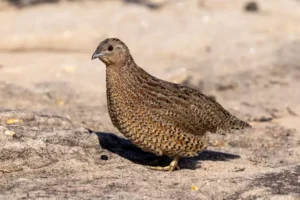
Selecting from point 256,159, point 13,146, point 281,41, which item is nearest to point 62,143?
point 13,146

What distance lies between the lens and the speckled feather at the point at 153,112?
7.79 m

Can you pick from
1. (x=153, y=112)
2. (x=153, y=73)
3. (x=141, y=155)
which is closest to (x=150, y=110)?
(x=153, y=112)

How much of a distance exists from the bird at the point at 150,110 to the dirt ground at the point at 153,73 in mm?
306

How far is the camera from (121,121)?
25.5ft

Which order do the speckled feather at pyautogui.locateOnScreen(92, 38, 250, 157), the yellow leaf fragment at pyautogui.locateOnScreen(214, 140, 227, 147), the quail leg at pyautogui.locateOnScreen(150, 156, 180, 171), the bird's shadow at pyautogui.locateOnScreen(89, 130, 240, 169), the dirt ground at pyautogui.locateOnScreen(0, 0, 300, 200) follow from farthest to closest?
the yellow leaf fragment at pyautogui.locateOnScreen(214, 140, 227, 147) < the bird's shadow at pyautogui.locateOnScreen(89, 130, 240, 169) < the quail leg at pyautogui.locateOnScreen(150, 156, 180, 171) < the speckled feather at pyautogui.locateOnScreen(92, 38, 250, 157) < the dirt ground at pyautogui.locateOnScreen(0, 0, 300, 200)

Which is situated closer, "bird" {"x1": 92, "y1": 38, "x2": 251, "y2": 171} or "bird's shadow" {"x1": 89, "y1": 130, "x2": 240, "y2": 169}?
"bird" {"x1": 92, "y1": 38, "x2": 251, "y2": 171}

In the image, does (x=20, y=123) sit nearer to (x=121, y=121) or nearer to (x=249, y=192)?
(x=121, y=121)

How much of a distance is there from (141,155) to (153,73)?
472 cm

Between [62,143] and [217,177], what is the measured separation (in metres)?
1.65

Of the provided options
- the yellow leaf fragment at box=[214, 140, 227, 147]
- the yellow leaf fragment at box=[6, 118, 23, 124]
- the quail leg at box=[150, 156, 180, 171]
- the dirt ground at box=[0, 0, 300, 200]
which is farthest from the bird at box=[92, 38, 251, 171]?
the yellow leaf fragment at box=[6, 118, 23, 124]

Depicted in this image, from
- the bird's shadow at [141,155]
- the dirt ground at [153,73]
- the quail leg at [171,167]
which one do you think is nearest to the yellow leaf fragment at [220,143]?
the dirt ground at [153,73]

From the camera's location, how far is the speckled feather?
7.79 meters

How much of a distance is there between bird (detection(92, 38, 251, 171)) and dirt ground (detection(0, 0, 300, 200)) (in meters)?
0.31

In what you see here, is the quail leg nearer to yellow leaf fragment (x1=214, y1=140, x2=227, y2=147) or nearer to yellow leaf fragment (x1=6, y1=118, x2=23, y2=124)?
yellow leaf fragment (x1=214, y1=140, x2=227, y2=147)
